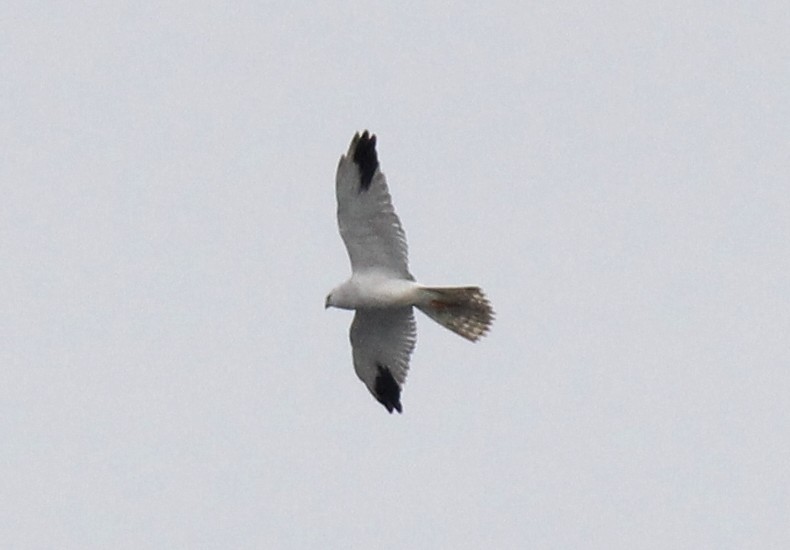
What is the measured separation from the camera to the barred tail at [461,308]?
20.8m

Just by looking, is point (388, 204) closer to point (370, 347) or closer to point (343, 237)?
point (343, 237)

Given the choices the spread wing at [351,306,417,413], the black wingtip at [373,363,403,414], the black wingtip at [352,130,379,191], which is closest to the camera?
the black wingtip at [352,130,379,191]

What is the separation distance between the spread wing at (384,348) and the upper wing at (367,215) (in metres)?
0.71

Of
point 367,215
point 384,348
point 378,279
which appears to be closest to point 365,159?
point 367,215

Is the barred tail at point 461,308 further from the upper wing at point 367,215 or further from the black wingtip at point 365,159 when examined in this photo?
the black wingtip at point 365,159

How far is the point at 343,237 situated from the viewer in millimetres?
20703

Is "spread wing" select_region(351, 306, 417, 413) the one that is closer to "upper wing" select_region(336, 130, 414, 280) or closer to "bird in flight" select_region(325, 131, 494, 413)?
"bird in flight" select_region(325, 131, 494, 413)

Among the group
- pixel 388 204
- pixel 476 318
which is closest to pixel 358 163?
pixel 388 204

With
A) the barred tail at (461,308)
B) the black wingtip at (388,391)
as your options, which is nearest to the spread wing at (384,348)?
the black wingtip at (388,391)

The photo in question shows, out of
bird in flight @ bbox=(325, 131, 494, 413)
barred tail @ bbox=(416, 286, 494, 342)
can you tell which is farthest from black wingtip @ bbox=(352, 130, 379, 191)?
barred tail @ bbox=(416, 286, 494, 342)

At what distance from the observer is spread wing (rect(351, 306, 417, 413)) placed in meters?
21.7

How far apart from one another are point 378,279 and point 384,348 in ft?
3.89

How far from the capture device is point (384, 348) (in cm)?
2188

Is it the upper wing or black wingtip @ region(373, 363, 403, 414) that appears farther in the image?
black wingtip @ region(373, 363, 403, 414)
